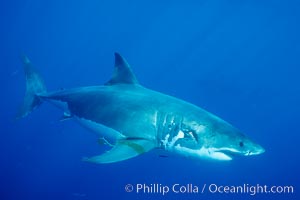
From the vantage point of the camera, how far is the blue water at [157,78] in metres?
22.5

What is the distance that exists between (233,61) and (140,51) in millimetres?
17148

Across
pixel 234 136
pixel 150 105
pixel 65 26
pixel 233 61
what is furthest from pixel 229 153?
pixel 65 26

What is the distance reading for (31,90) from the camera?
873 cm

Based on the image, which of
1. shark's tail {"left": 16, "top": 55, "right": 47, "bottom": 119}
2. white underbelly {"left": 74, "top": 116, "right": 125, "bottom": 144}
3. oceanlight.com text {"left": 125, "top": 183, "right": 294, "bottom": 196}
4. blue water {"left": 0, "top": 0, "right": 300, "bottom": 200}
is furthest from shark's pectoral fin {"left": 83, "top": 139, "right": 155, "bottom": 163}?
oceanlight.com text {"left": 125, "top": 183, "right": 294, "bottom": 196}

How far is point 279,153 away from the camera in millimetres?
32438

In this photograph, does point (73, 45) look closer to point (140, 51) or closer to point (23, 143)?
point (140, 51)

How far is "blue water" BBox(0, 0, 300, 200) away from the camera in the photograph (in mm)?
22531

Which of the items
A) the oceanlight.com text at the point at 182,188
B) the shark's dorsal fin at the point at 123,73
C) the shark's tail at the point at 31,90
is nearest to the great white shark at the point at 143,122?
the shark's dorsal fin at the point at 123,73

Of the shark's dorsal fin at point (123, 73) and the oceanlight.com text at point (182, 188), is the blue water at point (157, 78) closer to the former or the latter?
the oceanlight.com text at point (182, 188)

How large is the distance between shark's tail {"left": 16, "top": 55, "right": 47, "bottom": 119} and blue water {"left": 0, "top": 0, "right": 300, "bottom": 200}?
1012 mm

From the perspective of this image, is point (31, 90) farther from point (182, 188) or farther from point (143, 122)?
point (182, 188)

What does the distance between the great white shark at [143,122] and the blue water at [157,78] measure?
1060 mm

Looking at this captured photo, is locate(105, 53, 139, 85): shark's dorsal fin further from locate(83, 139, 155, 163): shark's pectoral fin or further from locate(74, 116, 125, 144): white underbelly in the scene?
locate(83, 139, 155, 163): shark's pectoral fin

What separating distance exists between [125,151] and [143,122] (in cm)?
105
